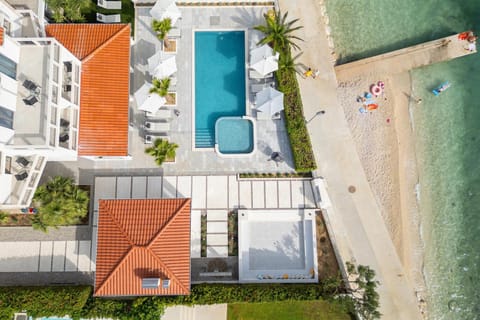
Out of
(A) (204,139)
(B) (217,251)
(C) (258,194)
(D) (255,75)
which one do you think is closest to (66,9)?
(A) (204,139)

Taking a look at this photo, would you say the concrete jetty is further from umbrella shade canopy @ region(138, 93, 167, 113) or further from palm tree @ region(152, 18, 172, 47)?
umbrella shade canopy @ region(138, 93, 167, 113)

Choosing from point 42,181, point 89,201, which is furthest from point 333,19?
point 42,181

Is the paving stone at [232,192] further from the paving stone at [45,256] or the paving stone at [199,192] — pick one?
the paving stone at [45,256]

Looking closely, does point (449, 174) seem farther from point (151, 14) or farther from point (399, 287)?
point (151, 14)

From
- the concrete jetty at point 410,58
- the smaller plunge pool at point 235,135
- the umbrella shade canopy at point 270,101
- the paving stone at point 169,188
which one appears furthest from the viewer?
the concrete jetty at point 410,58

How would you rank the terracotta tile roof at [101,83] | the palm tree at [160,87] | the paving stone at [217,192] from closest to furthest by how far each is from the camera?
the terracotta tile roof at [101,83] < the palm tree at [160,87] < the paving stone at [217,192]

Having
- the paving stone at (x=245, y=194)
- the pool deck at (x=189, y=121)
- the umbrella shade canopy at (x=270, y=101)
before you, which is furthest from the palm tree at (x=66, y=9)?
the paving stone at (x=245, y=194)
